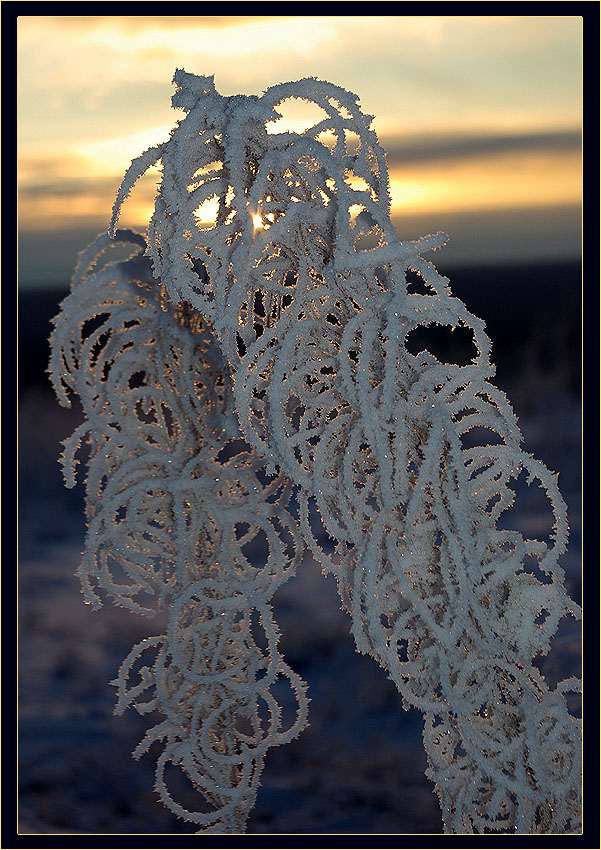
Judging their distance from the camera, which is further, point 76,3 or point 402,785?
point 402,785

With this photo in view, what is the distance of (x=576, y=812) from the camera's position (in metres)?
2.10

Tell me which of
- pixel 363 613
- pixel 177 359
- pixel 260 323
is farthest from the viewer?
pixel 177 359

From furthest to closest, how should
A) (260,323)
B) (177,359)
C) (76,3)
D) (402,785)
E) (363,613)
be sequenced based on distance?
(402,785) < (177,359) < (76,3) < (260,323) < (363,613)

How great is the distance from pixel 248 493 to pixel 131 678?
676mm

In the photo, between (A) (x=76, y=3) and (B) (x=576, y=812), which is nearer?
(B) (x=576, y=812)

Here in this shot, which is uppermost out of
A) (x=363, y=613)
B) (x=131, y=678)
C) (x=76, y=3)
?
(x=76, y=3)

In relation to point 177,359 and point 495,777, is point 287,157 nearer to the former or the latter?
point 177,359

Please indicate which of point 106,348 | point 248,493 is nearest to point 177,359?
point 106,348

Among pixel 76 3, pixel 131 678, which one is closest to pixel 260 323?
pixel 76 3

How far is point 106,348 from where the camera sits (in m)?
2.49

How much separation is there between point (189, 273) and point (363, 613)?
0.88 m

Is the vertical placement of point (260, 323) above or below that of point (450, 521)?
above

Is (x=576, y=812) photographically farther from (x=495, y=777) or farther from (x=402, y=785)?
(x=402, y=785)

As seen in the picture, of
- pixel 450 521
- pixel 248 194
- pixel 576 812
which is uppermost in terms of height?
pixel 248 194
